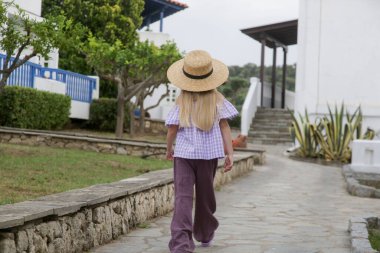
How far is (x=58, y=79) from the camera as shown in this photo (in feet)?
61.6

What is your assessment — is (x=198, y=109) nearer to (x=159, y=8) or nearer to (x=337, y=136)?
(x=337, y=136)

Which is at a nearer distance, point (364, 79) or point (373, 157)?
point (373, 157)

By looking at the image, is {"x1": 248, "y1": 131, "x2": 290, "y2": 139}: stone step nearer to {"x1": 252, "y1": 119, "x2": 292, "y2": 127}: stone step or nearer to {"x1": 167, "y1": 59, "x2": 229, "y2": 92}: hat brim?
{"x1": 252, "y1": 119, "x2": 292, "y2": 127}: stone step

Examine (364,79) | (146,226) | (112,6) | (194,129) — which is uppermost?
(112,6)

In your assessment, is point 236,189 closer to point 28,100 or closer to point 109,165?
point 109,165

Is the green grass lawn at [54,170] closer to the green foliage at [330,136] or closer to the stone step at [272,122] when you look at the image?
the green foliage at [330,136]

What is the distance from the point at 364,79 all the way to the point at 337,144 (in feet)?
9.86

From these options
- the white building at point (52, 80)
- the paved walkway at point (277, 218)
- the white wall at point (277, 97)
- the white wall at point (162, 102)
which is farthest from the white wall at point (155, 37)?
the paved walkway at point (277, 218)

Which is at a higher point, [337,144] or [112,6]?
[112,6]

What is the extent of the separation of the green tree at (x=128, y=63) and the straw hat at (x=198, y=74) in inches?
435

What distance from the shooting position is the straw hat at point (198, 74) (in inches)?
199

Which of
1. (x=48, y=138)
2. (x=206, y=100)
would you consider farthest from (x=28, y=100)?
(x=206, y=100)

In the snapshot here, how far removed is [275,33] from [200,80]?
2133cm

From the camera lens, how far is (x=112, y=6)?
25.8m
